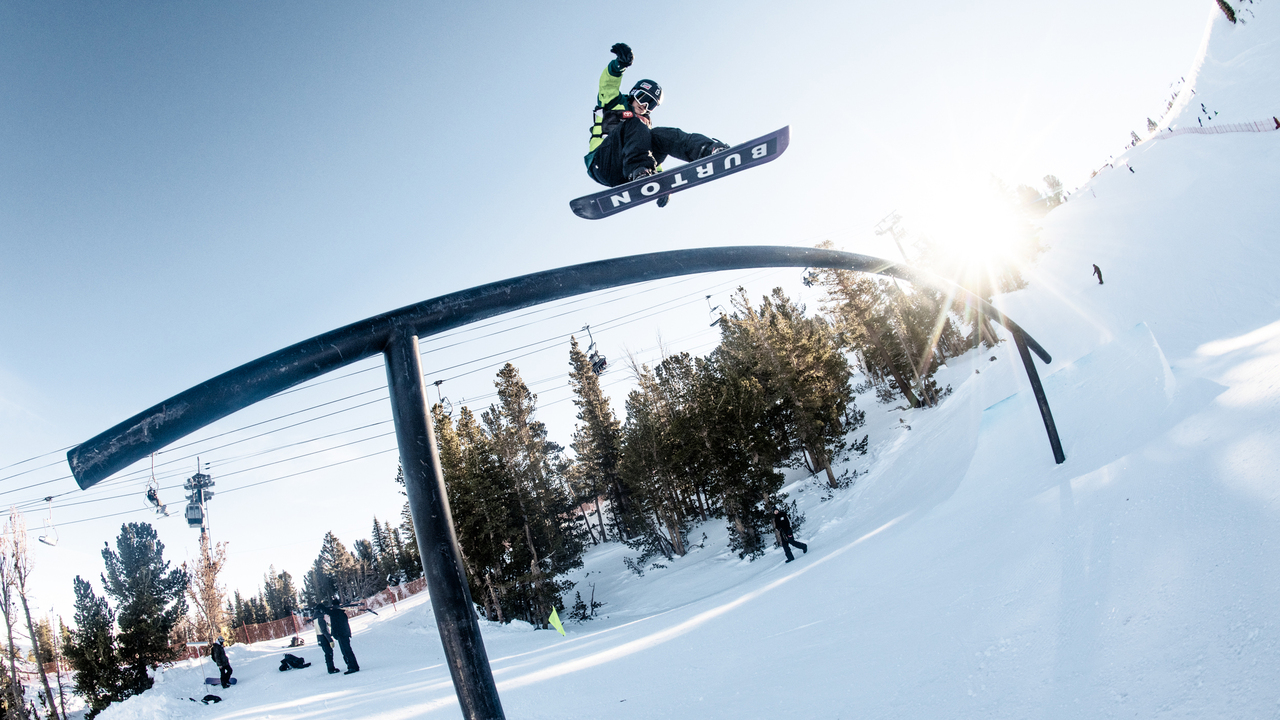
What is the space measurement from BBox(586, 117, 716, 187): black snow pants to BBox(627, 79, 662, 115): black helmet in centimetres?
21

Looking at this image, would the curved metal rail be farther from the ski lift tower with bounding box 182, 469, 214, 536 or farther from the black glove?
the ski lift tower with bounding box 182, 469, 214, 536

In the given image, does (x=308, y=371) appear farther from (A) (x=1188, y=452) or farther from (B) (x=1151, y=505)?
(A) (x=1188, y=452)

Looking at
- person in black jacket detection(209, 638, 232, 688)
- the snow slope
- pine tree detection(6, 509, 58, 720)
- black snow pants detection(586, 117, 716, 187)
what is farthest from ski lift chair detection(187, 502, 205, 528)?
black snow pants detection(586, 117, 716, 187)

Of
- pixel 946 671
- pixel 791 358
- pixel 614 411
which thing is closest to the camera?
pixel 946 671

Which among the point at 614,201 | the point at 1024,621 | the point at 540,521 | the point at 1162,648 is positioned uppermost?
the point at 614,201

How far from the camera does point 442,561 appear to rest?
1077 millimetres

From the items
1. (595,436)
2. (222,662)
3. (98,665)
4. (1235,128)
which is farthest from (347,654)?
(1235,128)

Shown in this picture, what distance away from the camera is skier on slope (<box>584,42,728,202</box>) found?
16.2ft

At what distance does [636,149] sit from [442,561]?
4.62 metres

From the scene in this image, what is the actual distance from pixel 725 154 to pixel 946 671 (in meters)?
3.96

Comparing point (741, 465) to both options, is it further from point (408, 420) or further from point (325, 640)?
point (408, 420)

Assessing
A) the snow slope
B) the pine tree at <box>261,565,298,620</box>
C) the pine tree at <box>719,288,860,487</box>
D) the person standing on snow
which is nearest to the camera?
the snow slope

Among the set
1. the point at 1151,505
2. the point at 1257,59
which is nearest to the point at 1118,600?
the point at 1151,505

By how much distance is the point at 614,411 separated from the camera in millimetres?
42562
